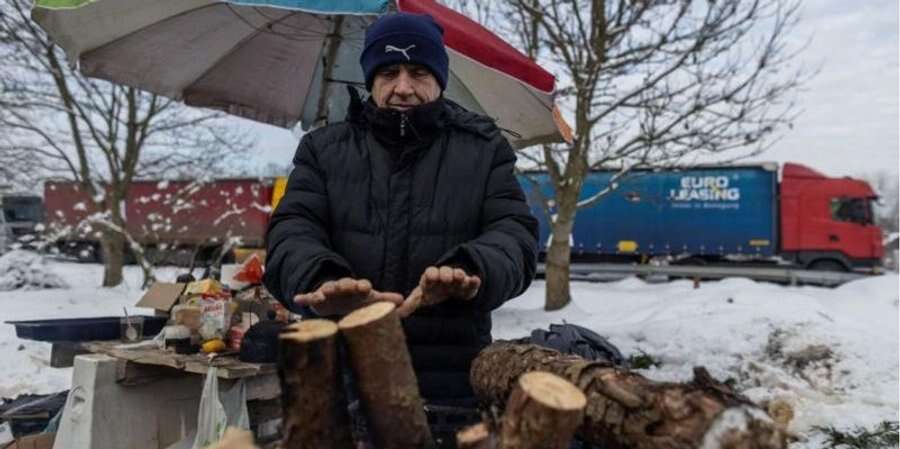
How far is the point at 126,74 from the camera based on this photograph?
149 inches

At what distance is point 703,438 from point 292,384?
704 mm

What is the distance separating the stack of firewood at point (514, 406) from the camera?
1.03m

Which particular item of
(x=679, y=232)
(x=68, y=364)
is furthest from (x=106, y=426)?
(x=679, y=232)

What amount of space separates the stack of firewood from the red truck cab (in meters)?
16.1

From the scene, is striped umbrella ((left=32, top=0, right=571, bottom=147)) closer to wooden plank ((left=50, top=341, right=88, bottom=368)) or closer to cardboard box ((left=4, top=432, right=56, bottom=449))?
wooden plank ((left=50, top=341, right=88, bottom=368))

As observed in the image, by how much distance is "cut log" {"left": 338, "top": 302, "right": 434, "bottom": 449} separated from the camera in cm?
117

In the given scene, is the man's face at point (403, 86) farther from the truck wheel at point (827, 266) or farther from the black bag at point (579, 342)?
the truck wheel at point (827, 266)

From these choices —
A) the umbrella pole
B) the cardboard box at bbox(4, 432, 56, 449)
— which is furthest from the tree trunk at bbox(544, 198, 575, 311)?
the cardboard box at bbox(4, 432, 56, 449)

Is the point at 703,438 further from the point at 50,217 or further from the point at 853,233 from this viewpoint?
the point at 50,217

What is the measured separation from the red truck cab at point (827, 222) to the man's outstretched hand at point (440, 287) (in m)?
16.1

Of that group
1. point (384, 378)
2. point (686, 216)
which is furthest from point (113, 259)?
point (686, 216)

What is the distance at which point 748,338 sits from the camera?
6719 millimetres

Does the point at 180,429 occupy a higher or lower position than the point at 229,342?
lower

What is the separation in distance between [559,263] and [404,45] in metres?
7.48
